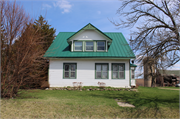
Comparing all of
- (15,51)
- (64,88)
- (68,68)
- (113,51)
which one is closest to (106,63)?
(113,51)

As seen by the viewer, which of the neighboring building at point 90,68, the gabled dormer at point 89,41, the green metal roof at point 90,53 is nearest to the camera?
the green metal roof at point 90,53

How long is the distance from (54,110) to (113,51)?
37.3 ft

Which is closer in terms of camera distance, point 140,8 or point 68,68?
point 140,8

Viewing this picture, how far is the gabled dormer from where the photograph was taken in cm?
1697

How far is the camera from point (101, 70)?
1622cm

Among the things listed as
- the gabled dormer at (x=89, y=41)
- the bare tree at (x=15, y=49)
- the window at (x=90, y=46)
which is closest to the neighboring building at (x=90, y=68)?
the gabled dormer at (x=89, y=41)

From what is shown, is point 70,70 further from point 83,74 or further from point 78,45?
point 78,45

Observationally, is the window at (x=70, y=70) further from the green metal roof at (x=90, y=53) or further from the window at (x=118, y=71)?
the window at (x=118, y=71)

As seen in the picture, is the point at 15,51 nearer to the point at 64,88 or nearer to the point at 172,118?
the point at 64,88

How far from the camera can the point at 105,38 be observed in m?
16.9

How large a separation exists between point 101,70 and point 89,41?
145 inches

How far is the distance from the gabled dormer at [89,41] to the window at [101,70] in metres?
1.83

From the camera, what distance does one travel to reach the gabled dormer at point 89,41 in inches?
668

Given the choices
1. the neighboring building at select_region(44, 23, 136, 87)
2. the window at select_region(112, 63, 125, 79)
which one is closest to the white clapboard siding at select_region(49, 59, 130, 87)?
the neighboring building at select_region(44, 23, 136, 87)
